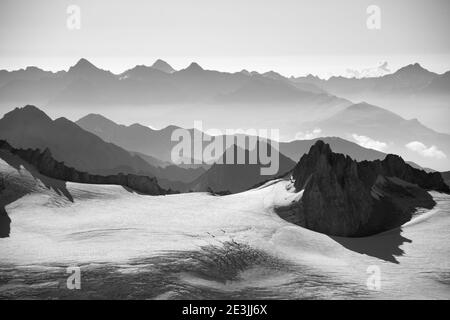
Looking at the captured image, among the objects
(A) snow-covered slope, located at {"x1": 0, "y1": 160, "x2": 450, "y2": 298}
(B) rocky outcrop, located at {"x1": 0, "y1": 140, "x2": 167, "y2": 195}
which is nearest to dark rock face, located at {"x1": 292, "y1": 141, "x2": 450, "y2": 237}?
(A) snow-covered slope, located at {"x1": 0, "y1": 160, "x2": 450, "y2": 298}

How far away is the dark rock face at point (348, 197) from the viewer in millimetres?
137250

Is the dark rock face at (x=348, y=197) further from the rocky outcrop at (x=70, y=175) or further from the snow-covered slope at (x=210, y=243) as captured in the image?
the rocky outcrop at (x=70, y=175)

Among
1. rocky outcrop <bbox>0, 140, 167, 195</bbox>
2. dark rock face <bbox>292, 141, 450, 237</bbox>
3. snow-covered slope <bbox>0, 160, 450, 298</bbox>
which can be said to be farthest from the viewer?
rocky outcrop <bbox>0, 140, 167, 195</bbox>

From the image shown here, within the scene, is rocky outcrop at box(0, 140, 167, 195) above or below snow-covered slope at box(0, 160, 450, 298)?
above

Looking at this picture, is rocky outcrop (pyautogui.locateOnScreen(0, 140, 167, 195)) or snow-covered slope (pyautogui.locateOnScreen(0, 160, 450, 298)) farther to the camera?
rocky outcrop (pyautogui.locateOnScreen(0, 140, 167, 195))

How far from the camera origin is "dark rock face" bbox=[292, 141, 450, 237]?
137 metres

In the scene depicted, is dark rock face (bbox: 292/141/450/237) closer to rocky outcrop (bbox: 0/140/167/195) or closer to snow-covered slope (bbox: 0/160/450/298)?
snow-covered slope (bbox: 0/160/450/298)

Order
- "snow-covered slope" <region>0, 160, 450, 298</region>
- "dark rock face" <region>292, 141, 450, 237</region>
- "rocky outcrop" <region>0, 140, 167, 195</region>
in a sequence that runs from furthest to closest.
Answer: "rocky outcrop" <region>0, 140, 167, 195</region>
"dark rock face" <region>292, 141, 450, 237</region>
"snow-covered slope" <region>0, 160, 450, 298</region>

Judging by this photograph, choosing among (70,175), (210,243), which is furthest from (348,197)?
(70,175)

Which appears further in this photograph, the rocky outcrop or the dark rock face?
the rocky outcrop

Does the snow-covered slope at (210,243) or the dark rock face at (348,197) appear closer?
the snow-covered slope at (210,243)

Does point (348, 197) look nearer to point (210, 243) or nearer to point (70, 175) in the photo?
point (210, 243)

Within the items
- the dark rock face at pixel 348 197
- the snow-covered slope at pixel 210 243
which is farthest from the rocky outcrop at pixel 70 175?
the dark rock face at pixel 348 197
